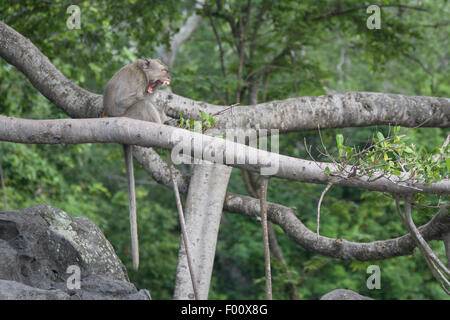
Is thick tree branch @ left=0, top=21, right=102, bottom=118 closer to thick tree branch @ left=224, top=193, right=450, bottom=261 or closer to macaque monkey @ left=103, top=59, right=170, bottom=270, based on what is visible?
macaque monkey @ left=103, top=59, right=170, bottom=270

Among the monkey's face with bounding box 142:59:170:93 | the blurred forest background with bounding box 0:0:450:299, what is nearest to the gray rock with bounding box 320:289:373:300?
the blurred forest background with bounding box 0:0:450:299

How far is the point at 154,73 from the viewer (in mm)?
5145

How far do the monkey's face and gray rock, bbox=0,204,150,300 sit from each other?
4.75 ft

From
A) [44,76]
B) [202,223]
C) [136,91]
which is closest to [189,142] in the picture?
[136,91]

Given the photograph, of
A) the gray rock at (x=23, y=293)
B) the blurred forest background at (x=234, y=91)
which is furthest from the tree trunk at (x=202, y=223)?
the gray rock at (x=23, y=293)

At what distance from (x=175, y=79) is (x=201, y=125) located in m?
3.82

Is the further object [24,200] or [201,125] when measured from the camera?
[24,200]

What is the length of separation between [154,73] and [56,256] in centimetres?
201

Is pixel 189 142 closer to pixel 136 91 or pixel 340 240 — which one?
pixel 136 91

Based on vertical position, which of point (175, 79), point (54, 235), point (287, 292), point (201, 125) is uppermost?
point (175, 79)

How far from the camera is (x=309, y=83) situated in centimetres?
841

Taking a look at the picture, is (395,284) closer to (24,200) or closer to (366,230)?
(366,230)
